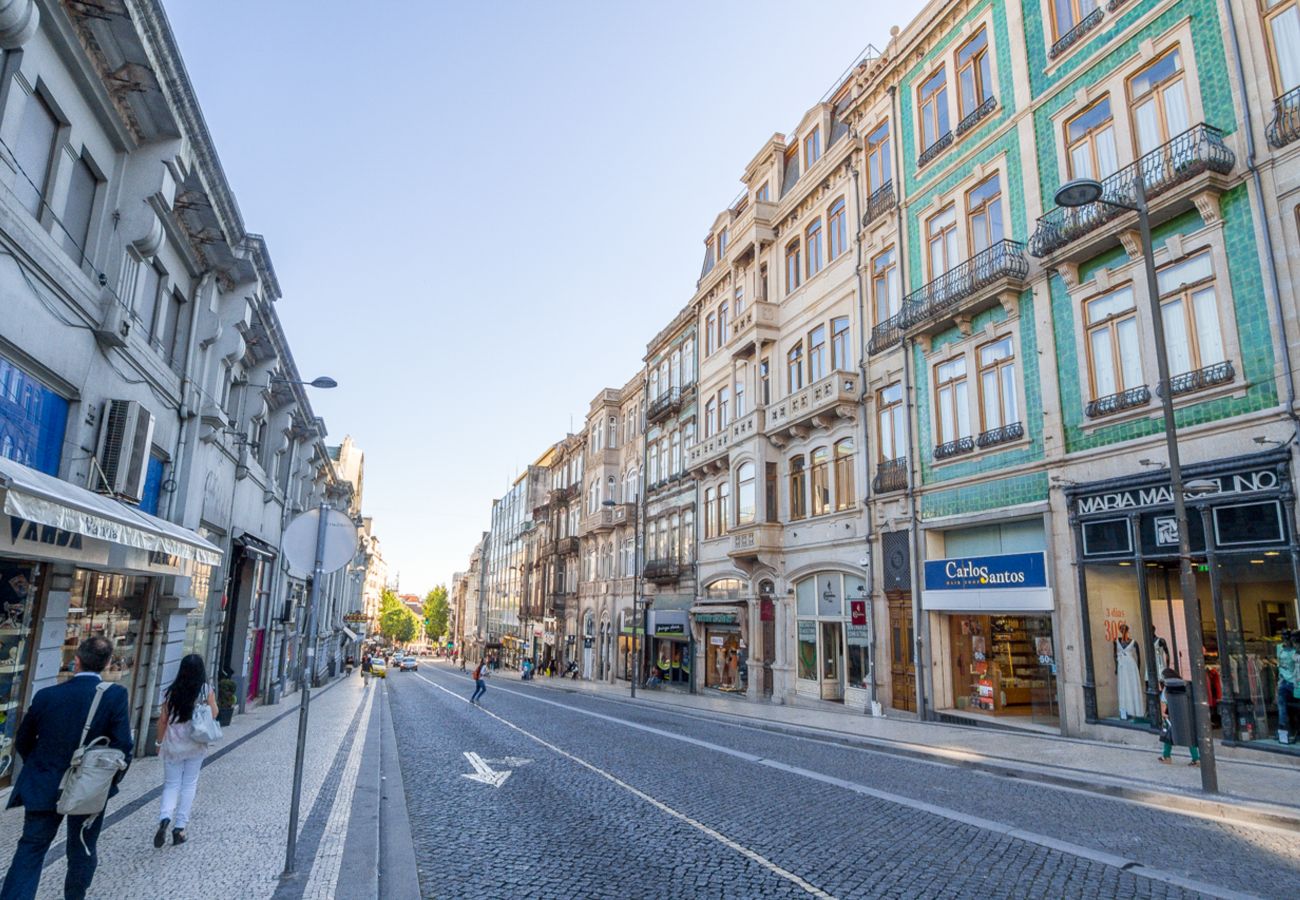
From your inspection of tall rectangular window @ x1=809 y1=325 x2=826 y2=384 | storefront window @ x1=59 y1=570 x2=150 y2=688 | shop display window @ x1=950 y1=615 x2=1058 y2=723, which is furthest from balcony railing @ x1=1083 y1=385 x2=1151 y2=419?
storefront window @ x1=59 y1=570 x2=150 y2=688

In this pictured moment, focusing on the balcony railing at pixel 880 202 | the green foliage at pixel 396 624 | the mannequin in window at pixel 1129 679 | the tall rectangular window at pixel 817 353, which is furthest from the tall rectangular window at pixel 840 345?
the green foliage at pixel 396 624

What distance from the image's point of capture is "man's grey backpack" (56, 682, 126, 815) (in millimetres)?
4908

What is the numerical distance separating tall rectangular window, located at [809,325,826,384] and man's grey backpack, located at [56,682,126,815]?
2328cm

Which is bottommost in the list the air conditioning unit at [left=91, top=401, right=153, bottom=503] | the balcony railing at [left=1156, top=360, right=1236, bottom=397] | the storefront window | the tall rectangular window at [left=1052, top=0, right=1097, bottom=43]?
the storefront window

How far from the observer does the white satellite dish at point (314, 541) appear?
6.30m

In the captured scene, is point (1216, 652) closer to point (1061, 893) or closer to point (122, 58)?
point (1061, 893)

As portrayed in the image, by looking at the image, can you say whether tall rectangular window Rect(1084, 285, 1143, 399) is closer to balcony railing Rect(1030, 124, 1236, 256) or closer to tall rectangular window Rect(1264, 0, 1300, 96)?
balcony railing Rect(1030, 124, 1236, 256)

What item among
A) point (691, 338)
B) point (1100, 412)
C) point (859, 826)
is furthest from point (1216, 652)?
point (691, 338)

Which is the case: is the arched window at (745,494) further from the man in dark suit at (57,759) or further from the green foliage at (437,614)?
the green foliage at (437,614)

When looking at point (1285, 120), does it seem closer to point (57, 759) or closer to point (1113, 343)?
point (1113, 343)

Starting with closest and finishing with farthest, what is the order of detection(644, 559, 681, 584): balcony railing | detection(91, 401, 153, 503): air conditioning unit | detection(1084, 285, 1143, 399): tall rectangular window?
1. detection(91, 401, 153, 503): air conditioning unit
2. detection(1084, 285, 1143, 399): tall rectangular window
3. detection(644, 559, 681, 584): balcony railing

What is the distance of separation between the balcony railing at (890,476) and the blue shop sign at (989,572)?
2535 mm

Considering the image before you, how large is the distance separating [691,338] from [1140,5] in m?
23.7

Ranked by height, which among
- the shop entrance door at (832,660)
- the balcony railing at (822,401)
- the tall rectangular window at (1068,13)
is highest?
the tall rectangular window at (1068,13)
